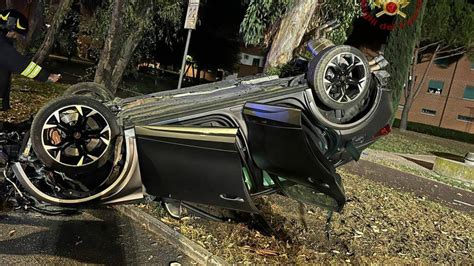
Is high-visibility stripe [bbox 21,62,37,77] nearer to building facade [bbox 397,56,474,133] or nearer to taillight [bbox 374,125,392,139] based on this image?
taillight [bbox 374,125,392,139]

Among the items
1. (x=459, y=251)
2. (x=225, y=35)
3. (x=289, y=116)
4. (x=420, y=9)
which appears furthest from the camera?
(x=225, y=35)

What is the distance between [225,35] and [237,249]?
22806mm

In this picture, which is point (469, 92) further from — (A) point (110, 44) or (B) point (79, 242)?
(B) point (79, 242)

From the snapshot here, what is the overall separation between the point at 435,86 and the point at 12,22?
32515 mm

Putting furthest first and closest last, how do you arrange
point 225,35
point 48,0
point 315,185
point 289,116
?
point 225,35 < point 48,0 < point 315,185 < point 289,116

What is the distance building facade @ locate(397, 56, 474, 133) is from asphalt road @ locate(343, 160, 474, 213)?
2344 cm

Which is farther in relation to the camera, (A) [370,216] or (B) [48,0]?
(B) [48,0]

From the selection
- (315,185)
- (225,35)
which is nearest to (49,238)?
(315,185)

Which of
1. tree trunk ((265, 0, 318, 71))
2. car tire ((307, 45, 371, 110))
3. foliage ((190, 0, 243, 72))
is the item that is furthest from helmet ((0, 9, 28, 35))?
foliage ((190, 0, 243, 72))

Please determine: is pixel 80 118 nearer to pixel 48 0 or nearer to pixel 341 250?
pixel 341 250

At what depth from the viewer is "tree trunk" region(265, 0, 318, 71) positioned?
726cm

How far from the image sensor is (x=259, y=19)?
29.4 feet

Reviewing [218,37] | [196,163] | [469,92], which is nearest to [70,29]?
[218,37]

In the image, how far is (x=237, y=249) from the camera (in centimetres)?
403
